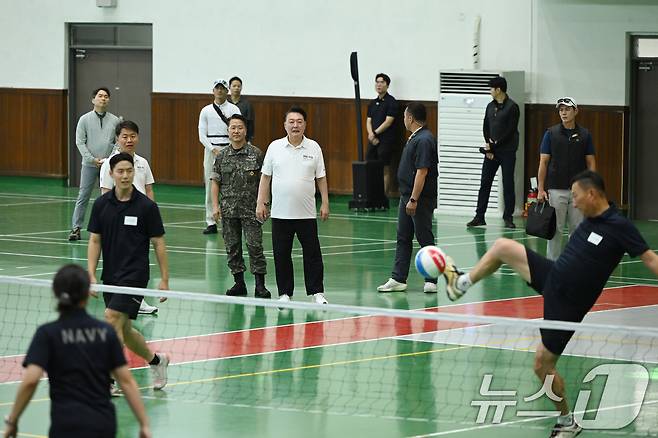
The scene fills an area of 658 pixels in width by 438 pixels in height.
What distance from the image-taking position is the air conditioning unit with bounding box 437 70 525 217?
26078 mm

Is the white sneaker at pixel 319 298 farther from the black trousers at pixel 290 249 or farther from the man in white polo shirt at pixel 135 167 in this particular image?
the man in white polo shirt at pixel 135 167

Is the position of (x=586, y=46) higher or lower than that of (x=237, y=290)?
higher

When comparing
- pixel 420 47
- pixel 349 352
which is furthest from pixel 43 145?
Answer: pixel 349 352

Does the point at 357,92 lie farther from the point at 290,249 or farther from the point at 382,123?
the point at 290,249

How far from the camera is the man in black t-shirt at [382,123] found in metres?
26.8

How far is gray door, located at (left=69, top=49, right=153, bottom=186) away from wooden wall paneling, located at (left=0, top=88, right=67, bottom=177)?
1.09 ft

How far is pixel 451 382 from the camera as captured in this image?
11992mm

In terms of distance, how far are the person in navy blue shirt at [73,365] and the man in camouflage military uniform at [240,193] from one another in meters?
8.88

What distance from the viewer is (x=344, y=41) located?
28.1 meters

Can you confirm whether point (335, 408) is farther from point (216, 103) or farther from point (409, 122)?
point (216, 103)

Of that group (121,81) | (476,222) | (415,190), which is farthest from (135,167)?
(121,81)

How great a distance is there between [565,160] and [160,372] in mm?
7069

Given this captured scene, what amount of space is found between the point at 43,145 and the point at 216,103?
33.8 feet

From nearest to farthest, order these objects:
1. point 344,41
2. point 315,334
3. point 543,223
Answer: point 315,334, point 543,223, point 344,41
